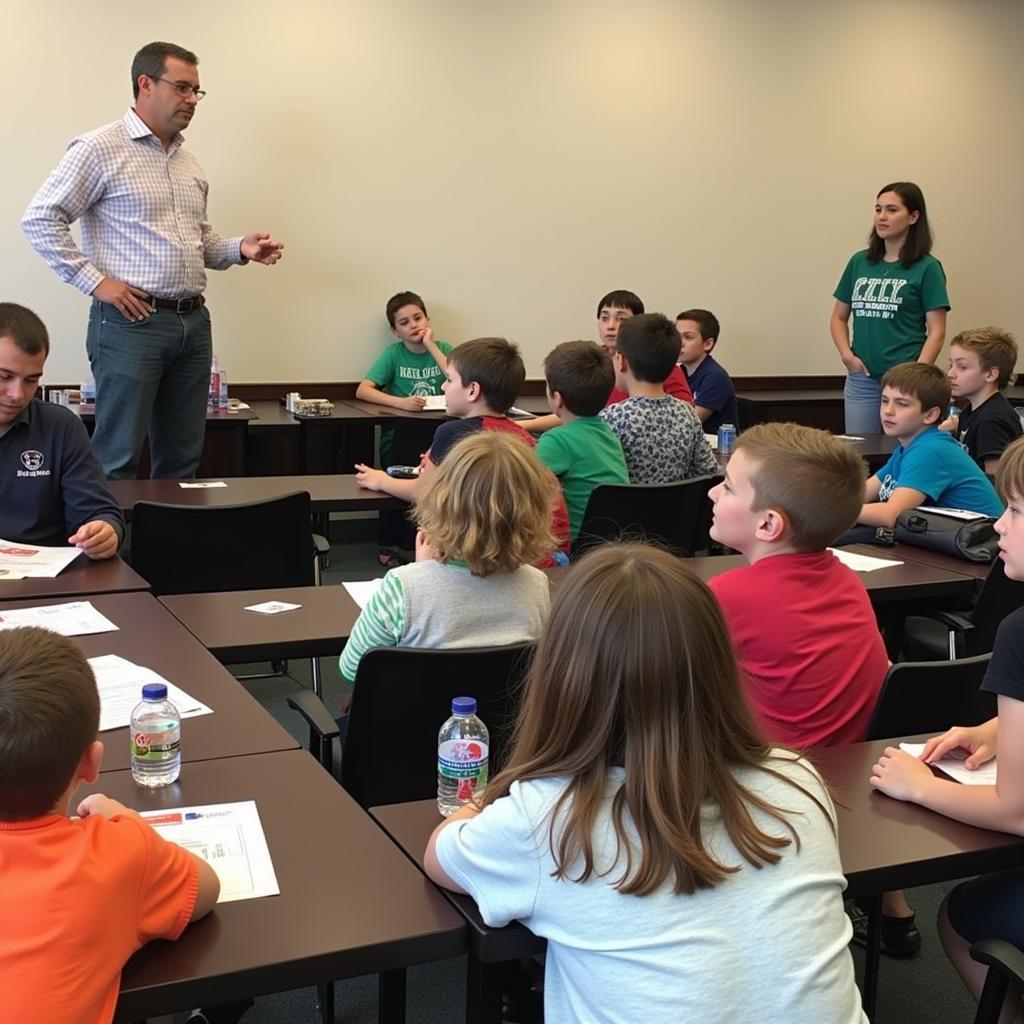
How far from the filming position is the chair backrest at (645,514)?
13.1ft

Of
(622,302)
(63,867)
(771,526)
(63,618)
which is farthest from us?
(622,302)

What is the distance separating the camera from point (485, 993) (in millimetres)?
1556

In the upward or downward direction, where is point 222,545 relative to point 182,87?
downward

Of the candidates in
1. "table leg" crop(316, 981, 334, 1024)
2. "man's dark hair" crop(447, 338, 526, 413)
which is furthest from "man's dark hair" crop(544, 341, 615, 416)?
"table leg" crop(316, 981, 334, 1024)

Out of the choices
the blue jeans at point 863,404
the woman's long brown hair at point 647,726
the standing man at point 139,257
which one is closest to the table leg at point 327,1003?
the woman's long brown hair at point 647,726

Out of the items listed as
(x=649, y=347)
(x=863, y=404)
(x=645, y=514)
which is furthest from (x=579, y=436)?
(x=863, y=404)

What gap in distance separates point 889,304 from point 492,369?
3.65 m

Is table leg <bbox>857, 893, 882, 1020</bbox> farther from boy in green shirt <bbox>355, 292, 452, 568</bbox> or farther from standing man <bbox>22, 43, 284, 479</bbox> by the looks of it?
boy in green shirt <bbox>355, 292, 452, 568</bbox>

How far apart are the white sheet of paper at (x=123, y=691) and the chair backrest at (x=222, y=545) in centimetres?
113

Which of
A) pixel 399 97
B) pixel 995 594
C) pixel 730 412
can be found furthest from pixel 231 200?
pixel 995 594

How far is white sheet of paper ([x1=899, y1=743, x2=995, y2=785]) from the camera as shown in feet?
6.19

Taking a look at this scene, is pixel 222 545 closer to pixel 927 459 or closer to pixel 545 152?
pixel 927 459

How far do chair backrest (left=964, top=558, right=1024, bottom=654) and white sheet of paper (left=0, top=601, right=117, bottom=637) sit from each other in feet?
7.48

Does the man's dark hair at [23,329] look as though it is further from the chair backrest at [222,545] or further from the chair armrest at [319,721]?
the chair armrest at [319,721]
